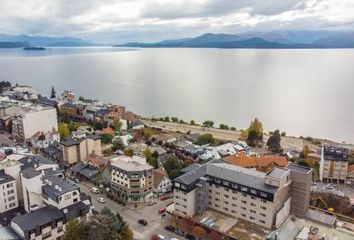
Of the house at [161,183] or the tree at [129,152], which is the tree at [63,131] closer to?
the tree at [129,152]

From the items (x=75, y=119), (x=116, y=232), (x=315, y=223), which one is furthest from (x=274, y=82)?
(x=116, y=232)

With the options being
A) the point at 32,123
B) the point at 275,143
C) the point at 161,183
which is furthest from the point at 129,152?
the point at 275,143

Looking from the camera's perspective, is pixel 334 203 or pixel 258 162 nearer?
pixel 334 203

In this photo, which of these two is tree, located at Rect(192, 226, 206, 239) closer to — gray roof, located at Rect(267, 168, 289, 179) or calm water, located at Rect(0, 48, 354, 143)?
gray roof, located at Rect(267, 168, 289, 179)

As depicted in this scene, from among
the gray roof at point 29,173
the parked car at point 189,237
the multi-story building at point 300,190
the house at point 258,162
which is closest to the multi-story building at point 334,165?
the house at point 258,162

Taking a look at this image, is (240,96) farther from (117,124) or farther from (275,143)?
(117,124)

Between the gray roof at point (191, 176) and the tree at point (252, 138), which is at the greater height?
the gray roof at point (191, 176)

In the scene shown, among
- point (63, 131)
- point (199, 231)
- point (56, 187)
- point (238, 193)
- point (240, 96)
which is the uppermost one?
point (56, 187)
